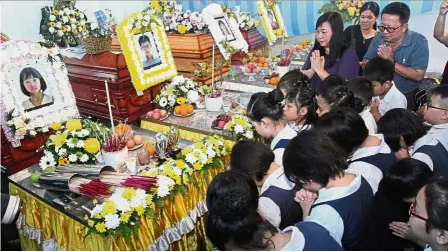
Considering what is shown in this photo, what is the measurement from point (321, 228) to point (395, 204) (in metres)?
0.58

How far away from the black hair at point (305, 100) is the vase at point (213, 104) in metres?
0.80

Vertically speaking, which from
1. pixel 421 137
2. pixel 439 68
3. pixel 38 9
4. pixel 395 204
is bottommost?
pixel 439 68

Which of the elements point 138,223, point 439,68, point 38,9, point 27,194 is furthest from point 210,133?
point 38,9

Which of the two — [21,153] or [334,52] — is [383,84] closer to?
[334,52]

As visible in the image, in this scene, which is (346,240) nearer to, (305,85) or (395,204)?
(395,204)

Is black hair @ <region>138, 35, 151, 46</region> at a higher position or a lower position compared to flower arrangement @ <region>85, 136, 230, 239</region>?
higher

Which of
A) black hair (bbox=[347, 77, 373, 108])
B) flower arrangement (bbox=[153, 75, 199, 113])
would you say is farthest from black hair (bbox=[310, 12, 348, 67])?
flower arrangement (bbox=[153, 75, 199, 113])

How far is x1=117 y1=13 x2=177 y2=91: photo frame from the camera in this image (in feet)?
9.80

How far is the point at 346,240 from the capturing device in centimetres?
142

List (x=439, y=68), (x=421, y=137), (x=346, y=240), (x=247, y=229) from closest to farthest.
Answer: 1. (x=247, y=229)
2. (x=346, y=240)
3. (x=421, y=137)
4. (x=439, y=68)

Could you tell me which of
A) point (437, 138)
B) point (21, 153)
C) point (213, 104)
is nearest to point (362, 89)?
point (437, 138)

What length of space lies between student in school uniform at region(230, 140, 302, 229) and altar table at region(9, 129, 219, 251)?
52 cm

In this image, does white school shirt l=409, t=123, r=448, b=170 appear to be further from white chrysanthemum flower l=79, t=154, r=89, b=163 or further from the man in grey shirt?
white chrysanthemum flower l=79, t=154, r=89, b=163

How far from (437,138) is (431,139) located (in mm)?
79
